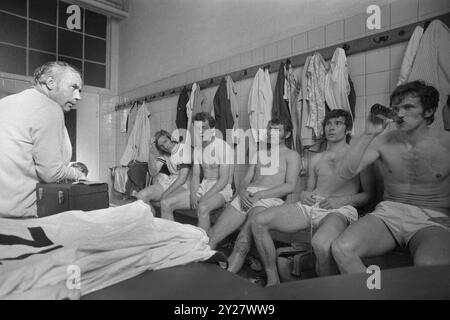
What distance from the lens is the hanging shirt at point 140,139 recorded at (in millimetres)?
4123

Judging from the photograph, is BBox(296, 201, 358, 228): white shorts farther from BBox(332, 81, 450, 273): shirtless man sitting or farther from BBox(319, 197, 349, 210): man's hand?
BBox(332, 81, 450, 273): shirtless man sitting

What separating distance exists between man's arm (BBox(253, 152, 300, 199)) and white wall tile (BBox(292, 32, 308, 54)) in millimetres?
886

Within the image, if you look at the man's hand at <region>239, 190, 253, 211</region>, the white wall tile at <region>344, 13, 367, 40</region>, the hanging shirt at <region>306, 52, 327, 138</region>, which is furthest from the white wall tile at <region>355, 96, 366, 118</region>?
the man's hand at <region>239, 190, 253, 211</region>

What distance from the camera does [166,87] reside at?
13.2ft

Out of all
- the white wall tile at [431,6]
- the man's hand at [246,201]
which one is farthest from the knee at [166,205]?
the white wall tile at [431,6]

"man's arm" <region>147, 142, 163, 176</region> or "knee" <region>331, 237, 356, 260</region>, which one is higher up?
"man's arm" <region>147, 142, 163, 176</region>

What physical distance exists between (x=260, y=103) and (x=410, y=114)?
1.28 meters

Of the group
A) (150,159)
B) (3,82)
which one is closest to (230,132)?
(150,159)

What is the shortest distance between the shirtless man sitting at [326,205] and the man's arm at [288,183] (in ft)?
0.49

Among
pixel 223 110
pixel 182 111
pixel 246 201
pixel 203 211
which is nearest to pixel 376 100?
pixel 246 201

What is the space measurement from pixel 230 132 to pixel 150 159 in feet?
4.48

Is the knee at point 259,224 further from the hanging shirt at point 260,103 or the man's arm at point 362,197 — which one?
the hanging shirt at point 260,103

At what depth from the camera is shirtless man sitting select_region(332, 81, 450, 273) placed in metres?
1.42
